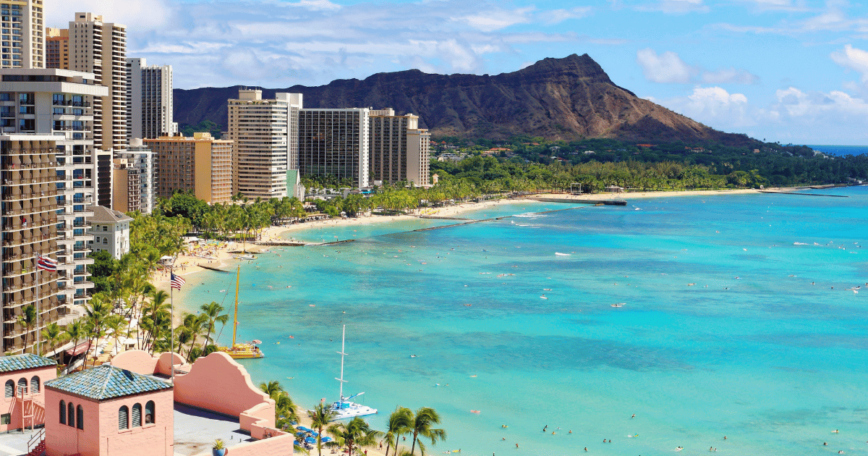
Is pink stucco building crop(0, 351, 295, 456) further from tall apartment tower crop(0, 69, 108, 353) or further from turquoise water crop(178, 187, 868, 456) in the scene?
turquoise water crop(178, 187, 868, 456)

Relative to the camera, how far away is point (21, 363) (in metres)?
27.2

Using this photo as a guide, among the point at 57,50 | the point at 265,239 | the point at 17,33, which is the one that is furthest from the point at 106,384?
the point at 57,50

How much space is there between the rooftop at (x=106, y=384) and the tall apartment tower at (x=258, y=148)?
15081 cm

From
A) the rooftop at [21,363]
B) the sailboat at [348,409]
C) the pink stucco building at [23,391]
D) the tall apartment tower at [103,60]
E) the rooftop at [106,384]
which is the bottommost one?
the sailboat at [348,409]

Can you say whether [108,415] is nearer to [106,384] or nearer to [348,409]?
[106,384]

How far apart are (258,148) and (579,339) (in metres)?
112

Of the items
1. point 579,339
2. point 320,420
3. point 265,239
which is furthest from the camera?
point 265,239

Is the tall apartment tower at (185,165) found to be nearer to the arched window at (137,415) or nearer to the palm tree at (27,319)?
the palm tree at (27,319)

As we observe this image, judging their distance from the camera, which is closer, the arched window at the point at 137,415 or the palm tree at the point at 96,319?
the arched window at the point at 137,415

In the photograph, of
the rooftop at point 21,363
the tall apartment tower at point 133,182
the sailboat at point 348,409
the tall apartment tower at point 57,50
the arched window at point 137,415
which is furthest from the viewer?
the tall apartment tower at point 57,50

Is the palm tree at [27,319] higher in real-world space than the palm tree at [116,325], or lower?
higher

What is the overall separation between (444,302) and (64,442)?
6649 cm

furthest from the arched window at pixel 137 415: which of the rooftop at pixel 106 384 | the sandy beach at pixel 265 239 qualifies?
the sandy beach at pixel 265 239

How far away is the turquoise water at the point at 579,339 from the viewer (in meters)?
53.1
